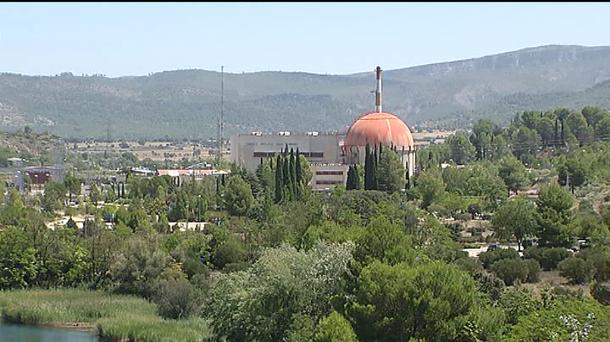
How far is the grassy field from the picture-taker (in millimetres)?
30578

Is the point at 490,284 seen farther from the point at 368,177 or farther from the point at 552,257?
the point at 368,177

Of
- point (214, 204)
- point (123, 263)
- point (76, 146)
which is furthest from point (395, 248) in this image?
point (76, 146)

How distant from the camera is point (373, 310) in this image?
21.4 metres

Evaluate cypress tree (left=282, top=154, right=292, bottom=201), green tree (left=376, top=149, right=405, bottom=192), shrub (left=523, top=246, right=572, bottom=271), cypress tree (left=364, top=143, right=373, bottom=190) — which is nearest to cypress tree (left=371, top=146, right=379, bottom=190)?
cypress tree (left=364, top=143, right=373, bottom=190)

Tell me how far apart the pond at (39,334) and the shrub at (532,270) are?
13.5 metres

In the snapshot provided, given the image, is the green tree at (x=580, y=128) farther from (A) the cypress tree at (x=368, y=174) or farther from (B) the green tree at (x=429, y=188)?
(A) the cypress tree at (x=368, y=174)

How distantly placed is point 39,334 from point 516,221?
19.0m

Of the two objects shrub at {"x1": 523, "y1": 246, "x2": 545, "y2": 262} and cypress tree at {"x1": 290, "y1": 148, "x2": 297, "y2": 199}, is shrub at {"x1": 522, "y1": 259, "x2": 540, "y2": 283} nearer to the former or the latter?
shrub at {"x1": 523, "y1": 246, "x2": 545, "y2": 262}

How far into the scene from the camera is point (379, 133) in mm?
65250

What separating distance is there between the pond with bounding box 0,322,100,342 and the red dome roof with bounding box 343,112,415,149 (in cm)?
3437

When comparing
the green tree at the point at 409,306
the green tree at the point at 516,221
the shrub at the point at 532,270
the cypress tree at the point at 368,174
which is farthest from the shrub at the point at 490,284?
the cypress tree at the point at 368,174

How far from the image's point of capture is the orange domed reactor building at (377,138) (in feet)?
213

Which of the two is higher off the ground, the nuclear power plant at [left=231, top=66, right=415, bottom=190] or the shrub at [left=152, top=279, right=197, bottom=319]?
the nuclear power plant at [left=231, top=66, right=415, bottom=190]

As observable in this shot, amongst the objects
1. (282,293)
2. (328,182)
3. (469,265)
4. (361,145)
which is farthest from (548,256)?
(328,182)
